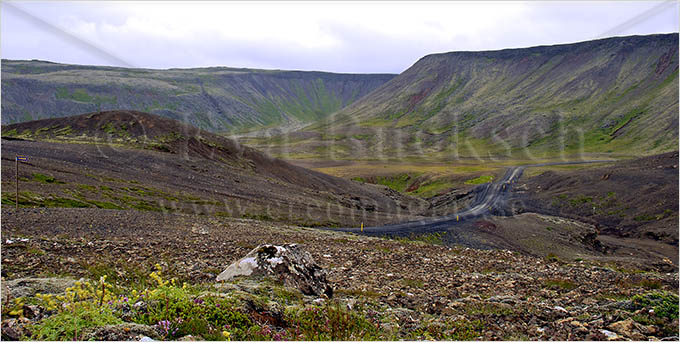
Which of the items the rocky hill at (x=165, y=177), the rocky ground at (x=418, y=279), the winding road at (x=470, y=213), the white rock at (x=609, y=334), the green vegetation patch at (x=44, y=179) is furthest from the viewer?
the winding road at (x=470, y=213)

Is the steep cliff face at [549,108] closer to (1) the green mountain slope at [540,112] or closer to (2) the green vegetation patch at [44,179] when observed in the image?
(1) the green mountain slope at [540,112]

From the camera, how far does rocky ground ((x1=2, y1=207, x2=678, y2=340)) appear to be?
24.4ft

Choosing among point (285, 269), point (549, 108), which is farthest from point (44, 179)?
point (549, 108)

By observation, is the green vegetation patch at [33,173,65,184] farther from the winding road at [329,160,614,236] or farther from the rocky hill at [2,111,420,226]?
the winding road at [329,160,614,236]

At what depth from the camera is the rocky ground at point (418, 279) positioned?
7.45 m

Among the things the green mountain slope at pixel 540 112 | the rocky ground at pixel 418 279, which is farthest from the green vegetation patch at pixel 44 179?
the green mountain slope at pixel 540 112

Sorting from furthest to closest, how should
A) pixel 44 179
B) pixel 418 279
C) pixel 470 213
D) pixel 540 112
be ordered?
pixel 540 112 → pixel 470 213 → pixel 44 179 → pixel 418 279

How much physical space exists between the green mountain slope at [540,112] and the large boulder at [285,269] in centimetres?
11767

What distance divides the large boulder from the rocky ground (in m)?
0.62

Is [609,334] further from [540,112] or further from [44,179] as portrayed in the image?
[540,112]

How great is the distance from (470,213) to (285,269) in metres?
41.2

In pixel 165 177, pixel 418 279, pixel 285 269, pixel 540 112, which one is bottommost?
pixel 418 279

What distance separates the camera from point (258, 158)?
58.8 metres

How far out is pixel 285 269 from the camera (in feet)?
30.2
